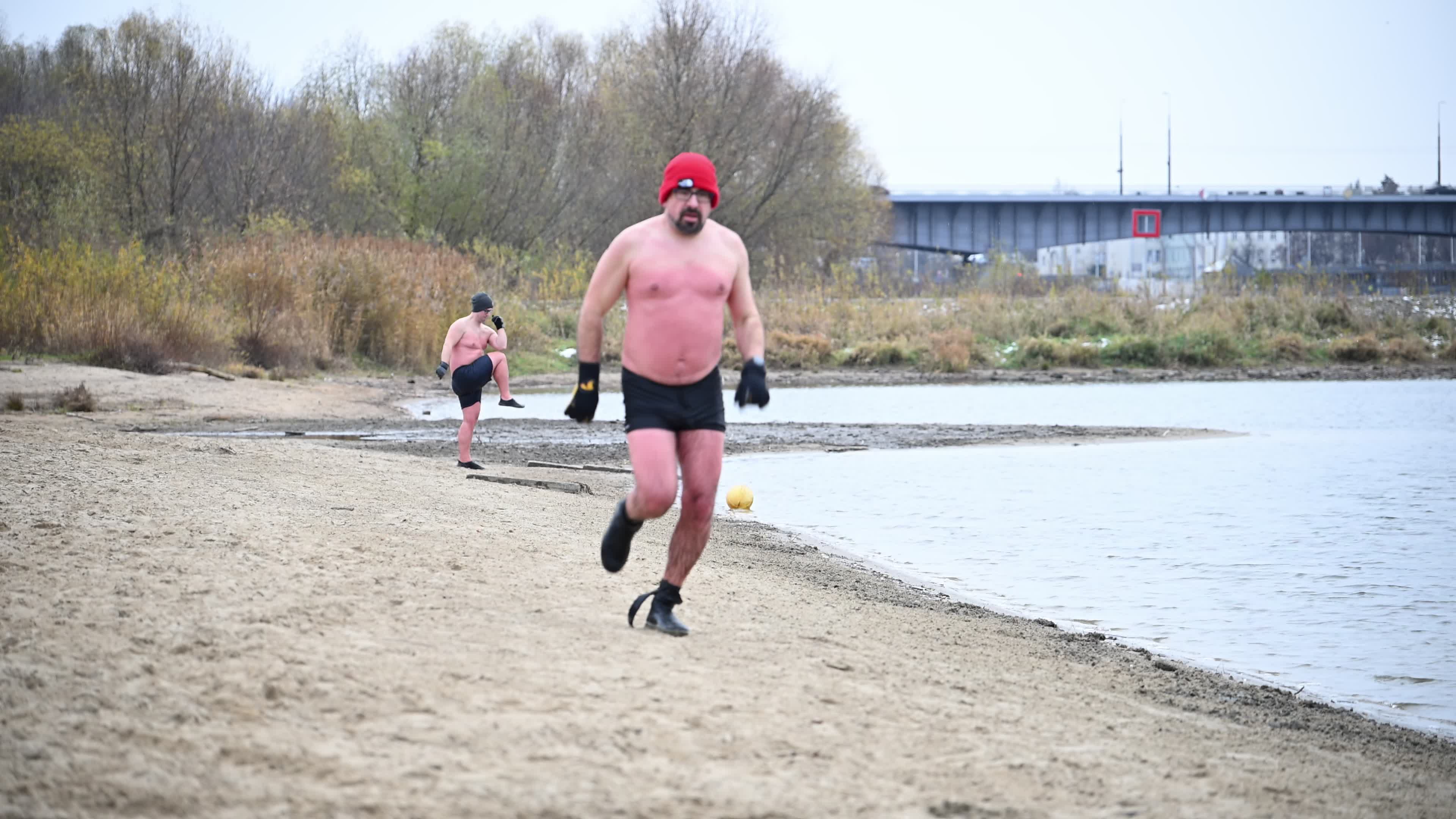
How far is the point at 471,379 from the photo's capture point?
15.0 metres

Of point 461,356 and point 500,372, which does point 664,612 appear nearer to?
point 461,356

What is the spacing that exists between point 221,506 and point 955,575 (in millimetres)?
5068

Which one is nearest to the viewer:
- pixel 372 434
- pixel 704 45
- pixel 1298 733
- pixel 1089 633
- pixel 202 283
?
pixel 1298 733

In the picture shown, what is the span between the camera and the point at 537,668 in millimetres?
5805

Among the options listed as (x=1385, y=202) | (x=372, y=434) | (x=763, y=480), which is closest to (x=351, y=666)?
(x=763, y=480)

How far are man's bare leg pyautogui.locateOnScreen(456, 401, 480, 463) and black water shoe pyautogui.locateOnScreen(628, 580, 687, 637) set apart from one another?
8.19 metres

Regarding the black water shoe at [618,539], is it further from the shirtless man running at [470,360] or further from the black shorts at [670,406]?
the shirtless man running at [470,360]

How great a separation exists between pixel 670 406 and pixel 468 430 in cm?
877

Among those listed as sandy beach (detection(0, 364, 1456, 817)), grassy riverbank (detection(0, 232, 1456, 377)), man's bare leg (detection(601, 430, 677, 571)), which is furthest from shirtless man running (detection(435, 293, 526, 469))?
grassy riverbank (detection(0, 232, 1456, 377))

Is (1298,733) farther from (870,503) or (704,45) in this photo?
(704,45)

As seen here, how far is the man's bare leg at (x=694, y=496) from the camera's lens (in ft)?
21.4

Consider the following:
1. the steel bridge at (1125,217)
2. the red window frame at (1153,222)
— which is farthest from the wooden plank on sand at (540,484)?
the red window frame at (1153,222)

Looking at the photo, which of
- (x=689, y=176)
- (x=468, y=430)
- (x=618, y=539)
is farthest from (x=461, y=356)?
(x=689, y=176)

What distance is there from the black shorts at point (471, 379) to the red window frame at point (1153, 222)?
2642 inches
